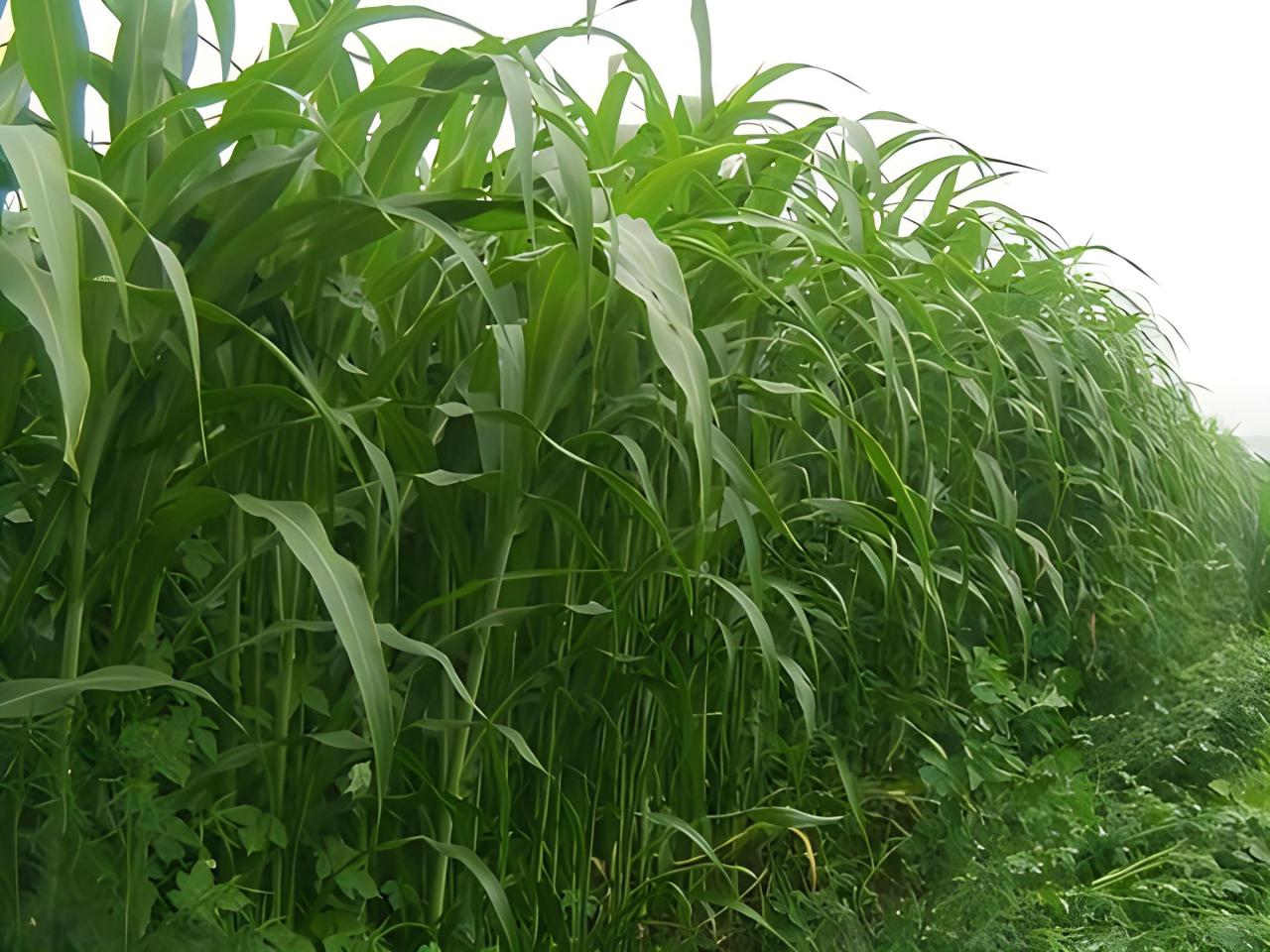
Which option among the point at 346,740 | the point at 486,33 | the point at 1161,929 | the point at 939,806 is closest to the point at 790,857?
the point at 939,806

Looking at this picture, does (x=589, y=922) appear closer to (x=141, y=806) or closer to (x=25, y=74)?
(x=141, y=806)

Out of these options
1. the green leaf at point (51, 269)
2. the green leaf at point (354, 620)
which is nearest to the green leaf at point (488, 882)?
the green leaf at point (354, 620)

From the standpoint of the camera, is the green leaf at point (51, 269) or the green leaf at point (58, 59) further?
the green leaf at point (58, 59)

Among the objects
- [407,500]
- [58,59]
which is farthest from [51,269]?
[407,500]

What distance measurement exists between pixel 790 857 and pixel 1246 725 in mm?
770

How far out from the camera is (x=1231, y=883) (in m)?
1.14

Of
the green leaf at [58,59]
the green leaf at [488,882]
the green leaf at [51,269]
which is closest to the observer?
the green leaf at [51,269]

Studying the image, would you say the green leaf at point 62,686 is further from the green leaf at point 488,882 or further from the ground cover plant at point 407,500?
the green leaf at point 488,882

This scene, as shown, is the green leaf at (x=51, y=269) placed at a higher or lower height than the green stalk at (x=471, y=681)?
higher

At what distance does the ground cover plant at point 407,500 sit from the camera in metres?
0.56

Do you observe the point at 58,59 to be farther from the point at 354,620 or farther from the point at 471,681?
the point at 471,681

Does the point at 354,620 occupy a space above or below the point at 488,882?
above

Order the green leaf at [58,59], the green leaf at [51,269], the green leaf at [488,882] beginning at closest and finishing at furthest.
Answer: the green leaf at [51,269]
the green leaf at [58,59]
the green leaf at [488,882]

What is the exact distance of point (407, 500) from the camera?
0.74 m
